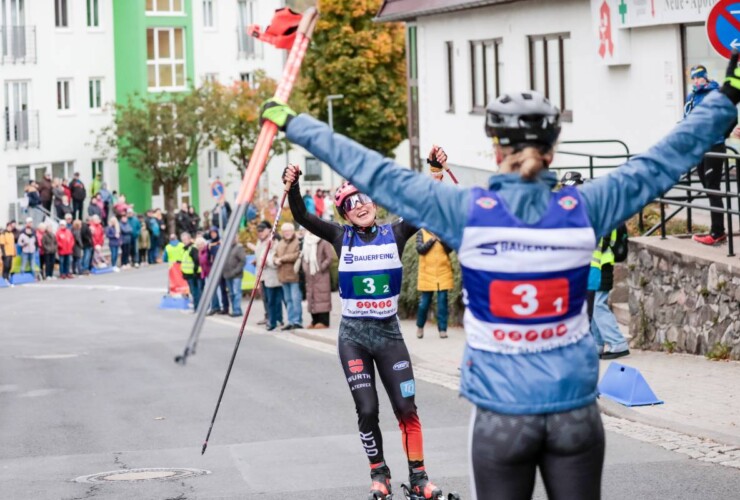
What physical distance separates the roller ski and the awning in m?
21.7

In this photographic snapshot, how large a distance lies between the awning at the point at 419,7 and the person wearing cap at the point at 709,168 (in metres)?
14.5

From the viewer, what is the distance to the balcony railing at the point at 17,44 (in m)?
49.8

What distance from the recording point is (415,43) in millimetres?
38000

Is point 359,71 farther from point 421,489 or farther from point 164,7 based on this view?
point 421,489

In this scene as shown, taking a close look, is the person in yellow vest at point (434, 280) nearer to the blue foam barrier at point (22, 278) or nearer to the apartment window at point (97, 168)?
the blue foam barrier at point (22, 278)

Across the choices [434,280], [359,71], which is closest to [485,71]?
[434,280]

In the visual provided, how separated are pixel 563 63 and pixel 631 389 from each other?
56.0ft

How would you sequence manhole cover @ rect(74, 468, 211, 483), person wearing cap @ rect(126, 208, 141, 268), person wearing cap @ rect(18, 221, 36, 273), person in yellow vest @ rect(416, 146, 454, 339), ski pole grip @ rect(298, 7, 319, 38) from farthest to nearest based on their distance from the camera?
person wearing cap @ rect(126, 208, 141, 268), person wearing cap @ rect(18, 221, 36, 273), person in yellow vest @ rect(416, 146, 454, 339), manhole cover @ rect(74, 468, 211, 483), ski pole grip @ rect(298, 7, 319, 38)

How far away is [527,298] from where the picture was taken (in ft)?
14.3

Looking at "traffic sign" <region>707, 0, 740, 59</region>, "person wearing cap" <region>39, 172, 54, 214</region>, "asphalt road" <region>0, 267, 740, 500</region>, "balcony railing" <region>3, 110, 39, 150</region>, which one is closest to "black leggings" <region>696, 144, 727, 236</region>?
"asphalt road" <region>0, 267, 740, 500</region>

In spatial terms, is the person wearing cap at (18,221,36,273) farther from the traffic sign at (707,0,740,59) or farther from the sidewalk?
the traffic sign at (707,0,740,59)

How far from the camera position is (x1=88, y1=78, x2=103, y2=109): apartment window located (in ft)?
178

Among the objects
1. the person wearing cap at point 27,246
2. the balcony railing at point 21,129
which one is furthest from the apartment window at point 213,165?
the person wearing cap at point 27,246

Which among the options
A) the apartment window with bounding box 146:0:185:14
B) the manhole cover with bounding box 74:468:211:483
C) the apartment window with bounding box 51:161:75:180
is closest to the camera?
the manhole cover with bounding box 74:468:211:483
